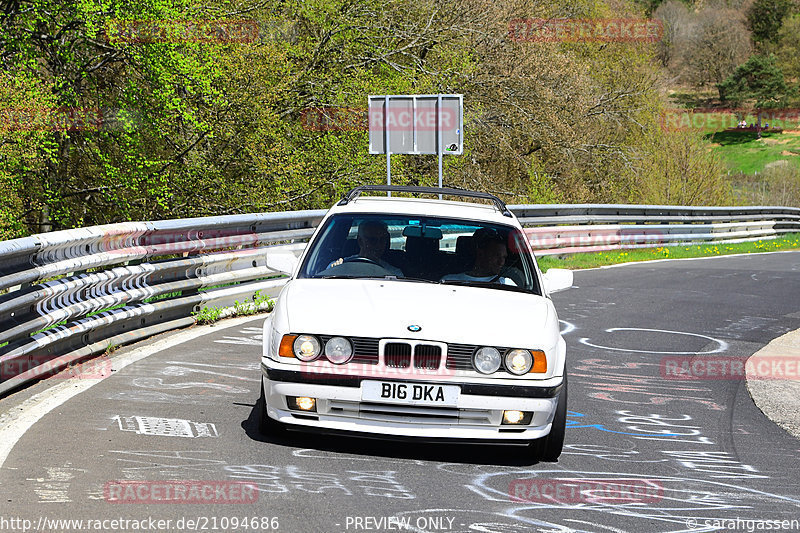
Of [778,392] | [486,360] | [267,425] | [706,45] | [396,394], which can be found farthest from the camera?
[706,45]

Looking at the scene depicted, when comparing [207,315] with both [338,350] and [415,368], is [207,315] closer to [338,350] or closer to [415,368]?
[338,350]

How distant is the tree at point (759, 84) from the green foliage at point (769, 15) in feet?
40.9

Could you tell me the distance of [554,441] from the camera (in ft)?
18.7

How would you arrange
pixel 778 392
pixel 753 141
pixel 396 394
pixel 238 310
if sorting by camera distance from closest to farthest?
pixel 396 394 < pixel 778 392 < pixel 238 310 < pixel 753 141

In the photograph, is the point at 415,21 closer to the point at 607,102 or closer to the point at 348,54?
the point at 348,54

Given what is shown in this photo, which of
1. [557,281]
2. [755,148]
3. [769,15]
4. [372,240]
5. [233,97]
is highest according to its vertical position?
[769,15]

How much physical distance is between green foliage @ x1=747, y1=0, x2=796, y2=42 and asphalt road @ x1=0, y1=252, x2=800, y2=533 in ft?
404

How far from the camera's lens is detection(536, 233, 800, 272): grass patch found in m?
20.6

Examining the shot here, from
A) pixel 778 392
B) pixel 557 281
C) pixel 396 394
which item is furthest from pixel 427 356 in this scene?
pixel 778 392

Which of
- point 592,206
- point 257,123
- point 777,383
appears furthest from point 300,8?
point 777,383

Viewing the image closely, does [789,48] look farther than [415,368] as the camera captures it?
Yes

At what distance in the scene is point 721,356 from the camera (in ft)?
32.3

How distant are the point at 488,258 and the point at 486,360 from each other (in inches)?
55.3

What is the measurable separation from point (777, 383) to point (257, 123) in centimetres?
1604
